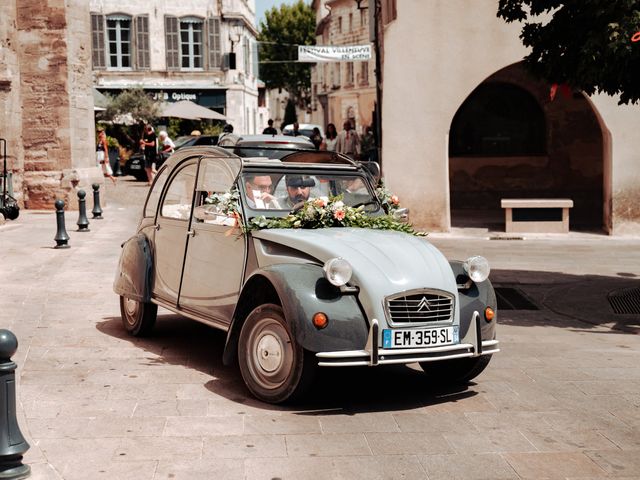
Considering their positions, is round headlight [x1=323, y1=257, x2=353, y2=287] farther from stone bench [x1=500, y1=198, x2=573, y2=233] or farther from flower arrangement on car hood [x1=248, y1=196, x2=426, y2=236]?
stone bench [x1=500, y1=198, x2=573, y2=233]

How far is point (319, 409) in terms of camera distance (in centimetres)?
627

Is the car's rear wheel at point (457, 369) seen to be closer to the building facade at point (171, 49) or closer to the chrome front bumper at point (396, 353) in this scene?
the chrome front bumper at point (396, 353)

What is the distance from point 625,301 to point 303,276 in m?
6.03

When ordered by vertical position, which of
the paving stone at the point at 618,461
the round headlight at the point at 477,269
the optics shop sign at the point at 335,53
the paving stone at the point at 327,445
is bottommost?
the paving stone at the point at 618,461

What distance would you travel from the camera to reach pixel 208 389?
22.1ft

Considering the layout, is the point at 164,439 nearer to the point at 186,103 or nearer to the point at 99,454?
the point at 99,454

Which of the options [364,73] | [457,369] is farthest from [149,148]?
[364,73]

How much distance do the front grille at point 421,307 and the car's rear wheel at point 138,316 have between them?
286cm

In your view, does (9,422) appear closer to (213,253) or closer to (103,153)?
(213,253)

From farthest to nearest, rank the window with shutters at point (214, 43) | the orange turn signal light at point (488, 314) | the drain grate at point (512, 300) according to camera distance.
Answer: the window with shutters at point (214, 43)
the drain grate at point (512, 300)
the orange turn signal light at point (488, 314)

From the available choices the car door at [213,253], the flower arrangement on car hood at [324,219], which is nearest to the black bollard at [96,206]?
the car door at [213,253]

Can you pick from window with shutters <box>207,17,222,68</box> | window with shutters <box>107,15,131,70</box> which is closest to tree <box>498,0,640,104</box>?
window with shutters <box>107,15,131,70</box>

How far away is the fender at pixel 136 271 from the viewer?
8.22m

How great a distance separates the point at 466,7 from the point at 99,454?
549 inches
